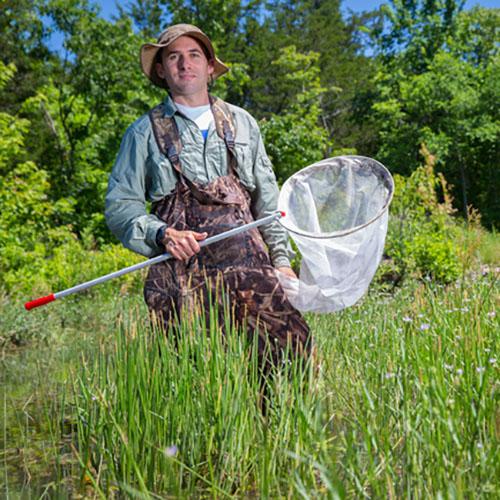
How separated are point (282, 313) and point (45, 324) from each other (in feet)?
20.0

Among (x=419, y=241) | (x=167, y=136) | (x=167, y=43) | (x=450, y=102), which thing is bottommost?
(x=419, y=241)

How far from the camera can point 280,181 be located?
20.3 meters

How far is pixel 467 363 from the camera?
2.46m

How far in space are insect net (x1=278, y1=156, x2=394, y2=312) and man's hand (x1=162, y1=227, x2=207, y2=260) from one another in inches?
15.5

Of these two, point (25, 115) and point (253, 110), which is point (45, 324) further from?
point (253, 110)

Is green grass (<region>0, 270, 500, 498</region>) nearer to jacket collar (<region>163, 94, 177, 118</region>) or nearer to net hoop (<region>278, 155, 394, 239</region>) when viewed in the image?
net hoop (<region>278, 155, 394, 239</region>)

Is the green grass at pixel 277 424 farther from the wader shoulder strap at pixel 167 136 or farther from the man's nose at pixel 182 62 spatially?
the man's nose at pixel 182 62

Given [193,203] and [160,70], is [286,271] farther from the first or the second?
[160,70]

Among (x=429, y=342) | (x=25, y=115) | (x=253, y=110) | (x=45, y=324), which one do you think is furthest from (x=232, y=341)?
(x=253, y=110)

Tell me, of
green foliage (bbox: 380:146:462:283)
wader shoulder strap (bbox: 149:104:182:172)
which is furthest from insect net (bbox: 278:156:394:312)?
green foliage (bbox: 380:146:462:283)

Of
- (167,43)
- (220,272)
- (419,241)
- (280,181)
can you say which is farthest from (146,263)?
(280,181)

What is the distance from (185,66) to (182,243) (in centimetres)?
89

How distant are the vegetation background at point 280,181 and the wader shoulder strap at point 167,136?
2.97 feet

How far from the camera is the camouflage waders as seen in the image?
3137mm
